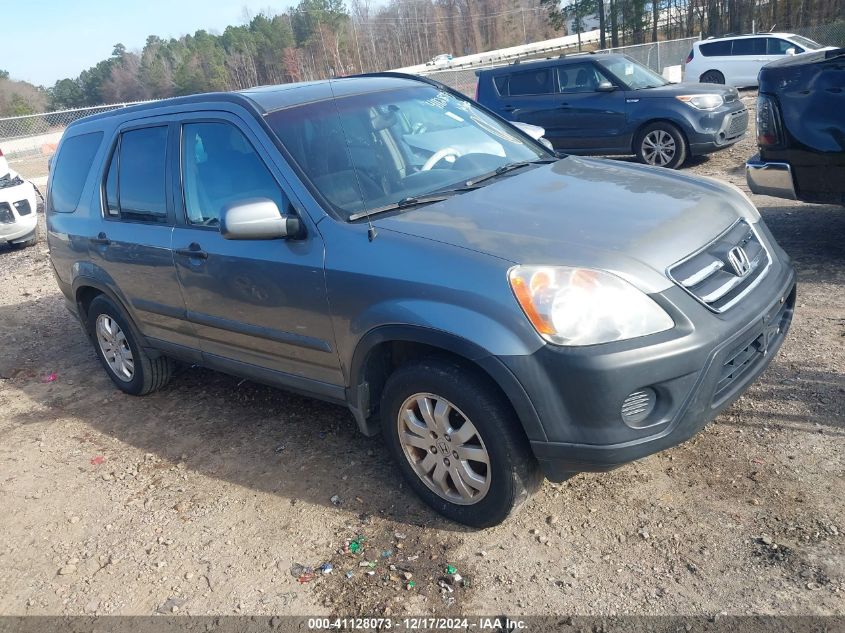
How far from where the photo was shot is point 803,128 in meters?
5.33

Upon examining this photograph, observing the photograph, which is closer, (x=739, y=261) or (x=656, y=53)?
(x=739, y=261)

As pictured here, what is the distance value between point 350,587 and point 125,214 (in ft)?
9.49

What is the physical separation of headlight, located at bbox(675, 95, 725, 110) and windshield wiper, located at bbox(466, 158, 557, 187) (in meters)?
7.06

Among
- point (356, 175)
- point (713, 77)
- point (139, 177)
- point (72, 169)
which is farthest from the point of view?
point (713, 77)

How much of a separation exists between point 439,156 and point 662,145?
7.69 m

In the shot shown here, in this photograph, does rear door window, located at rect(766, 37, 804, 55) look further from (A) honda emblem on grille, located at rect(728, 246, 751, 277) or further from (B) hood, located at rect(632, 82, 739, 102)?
(A) honda emblem on grille, located at rect(728, 246, 751, 277)

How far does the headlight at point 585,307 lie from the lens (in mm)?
2654

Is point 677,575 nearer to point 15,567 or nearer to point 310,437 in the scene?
point 310,437

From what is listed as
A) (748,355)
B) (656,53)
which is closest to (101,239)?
(748,355)

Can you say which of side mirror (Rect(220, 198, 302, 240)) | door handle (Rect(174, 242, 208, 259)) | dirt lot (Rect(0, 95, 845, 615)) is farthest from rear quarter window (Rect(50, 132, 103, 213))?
side mirror (Rect(220, 198, 302, 240))

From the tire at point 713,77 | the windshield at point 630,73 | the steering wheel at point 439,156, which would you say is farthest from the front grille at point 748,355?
the tire at point 713,77

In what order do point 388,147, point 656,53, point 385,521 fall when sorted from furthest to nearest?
point 656,53
point 388,147
point 385,521

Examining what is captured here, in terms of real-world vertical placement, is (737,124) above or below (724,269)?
below

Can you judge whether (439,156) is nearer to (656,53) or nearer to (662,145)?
(662,145)
